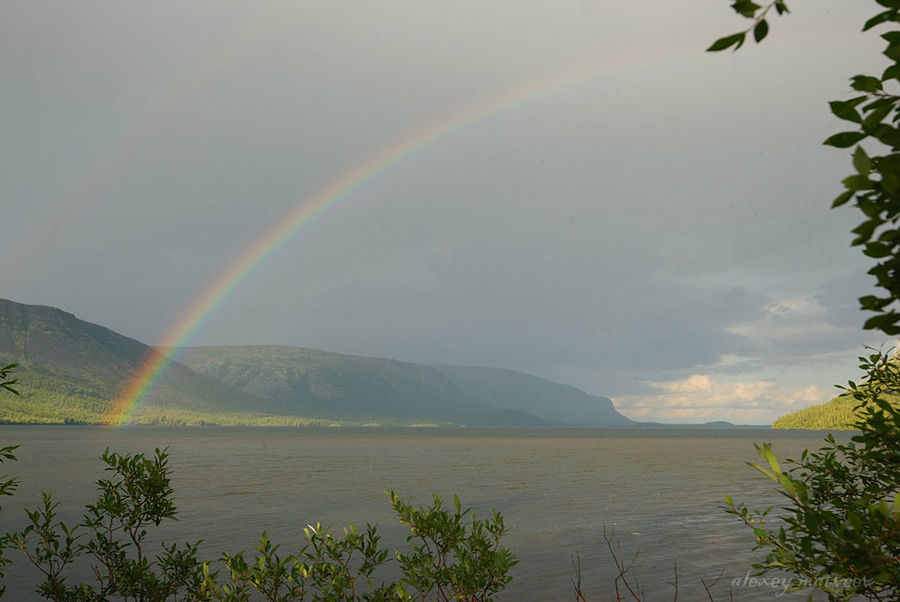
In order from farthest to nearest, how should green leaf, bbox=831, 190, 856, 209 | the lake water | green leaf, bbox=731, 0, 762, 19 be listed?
the lake water < green leaf, bbox=731, 0, 762, 19 < green leaf, bbox=831, 190, 856, 209

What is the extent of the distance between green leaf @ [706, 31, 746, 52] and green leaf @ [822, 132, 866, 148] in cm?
48

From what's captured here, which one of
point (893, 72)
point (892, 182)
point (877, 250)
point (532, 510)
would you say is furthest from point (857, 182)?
point (532, 510)

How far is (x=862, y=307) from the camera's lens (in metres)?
1.98

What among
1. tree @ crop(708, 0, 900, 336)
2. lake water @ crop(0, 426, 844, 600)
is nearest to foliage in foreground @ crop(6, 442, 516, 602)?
tree @ crop(708, 0, 900, 336)

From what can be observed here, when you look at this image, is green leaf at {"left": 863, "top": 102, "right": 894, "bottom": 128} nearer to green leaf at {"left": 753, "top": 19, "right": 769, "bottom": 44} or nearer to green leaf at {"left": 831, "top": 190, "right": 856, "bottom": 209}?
green leaf at {"left": 831, "top": 190, "right": 856, "bottom": 209}

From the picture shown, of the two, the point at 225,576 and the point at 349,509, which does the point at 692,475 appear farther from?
the point at 225,576

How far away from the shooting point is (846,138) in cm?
196

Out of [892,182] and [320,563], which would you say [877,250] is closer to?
[892,182]

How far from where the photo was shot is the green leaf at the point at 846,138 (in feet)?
6.36

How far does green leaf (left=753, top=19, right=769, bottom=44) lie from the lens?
207 cm

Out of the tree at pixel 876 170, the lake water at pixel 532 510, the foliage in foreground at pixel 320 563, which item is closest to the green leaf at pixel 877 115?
the tree at pixel 876 170

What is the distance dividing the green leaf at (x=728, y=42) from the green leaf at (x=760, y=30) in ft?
0.16

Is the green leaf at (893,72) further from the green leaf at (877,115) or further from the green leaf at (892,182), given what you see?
the green leaf at (892,182)

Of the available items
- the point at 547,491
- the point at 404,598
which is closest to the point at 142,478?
the point at 404,598
